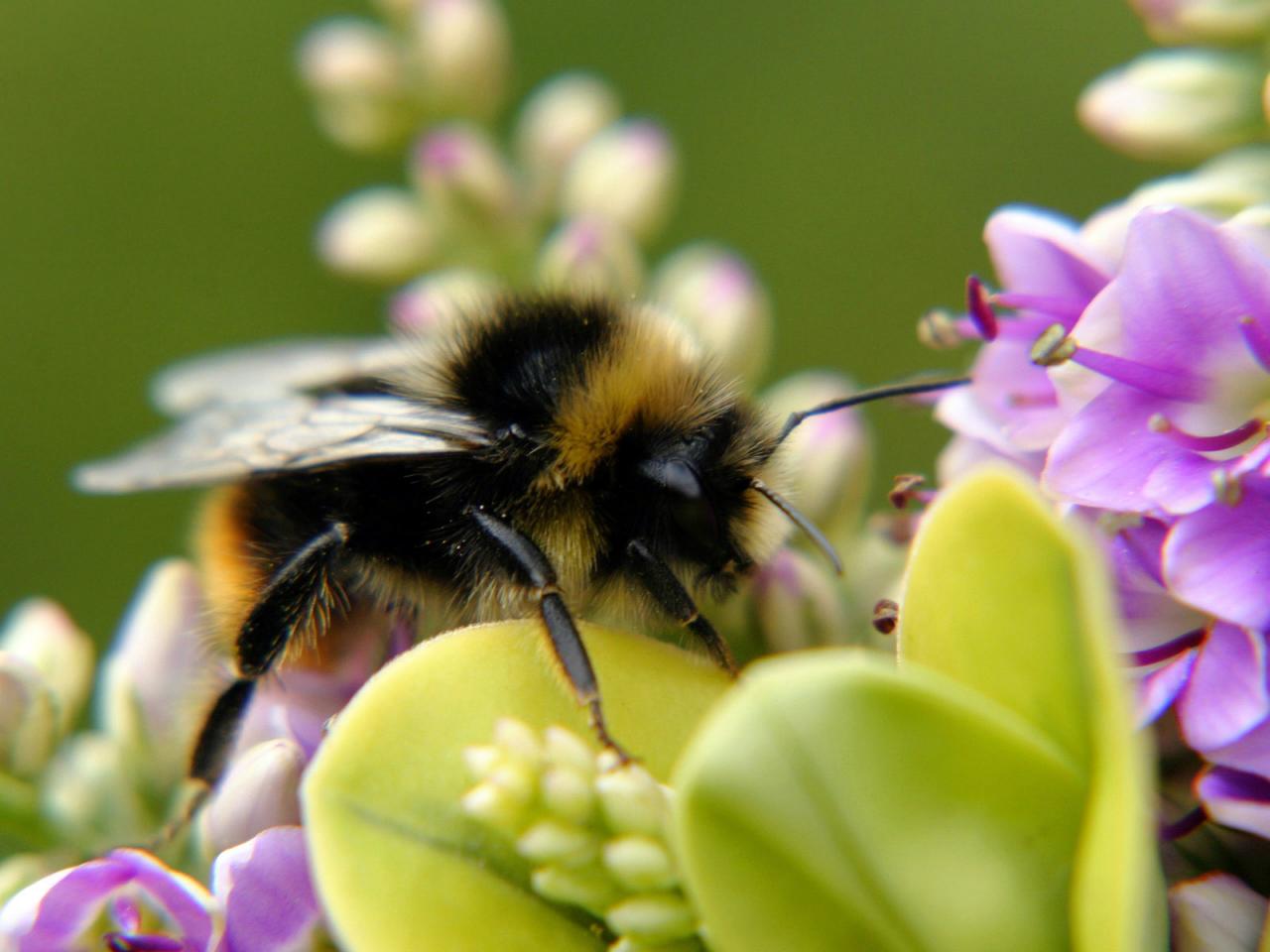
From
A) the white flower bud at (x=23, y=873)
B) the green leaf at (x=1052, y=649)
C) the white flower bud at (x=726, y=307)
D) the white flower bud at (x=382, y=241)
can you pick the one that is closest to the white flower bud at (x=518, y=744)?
the green leaf at (x=1052, y=649)

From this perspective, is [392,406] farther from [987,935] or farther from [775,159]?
[775,159]

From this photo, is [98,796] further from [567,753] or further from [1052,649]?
[1052,649]

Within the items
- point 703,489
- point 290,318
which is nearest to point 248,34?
point 290,318

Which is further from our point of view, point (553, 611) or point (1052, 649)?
point (553, 611)

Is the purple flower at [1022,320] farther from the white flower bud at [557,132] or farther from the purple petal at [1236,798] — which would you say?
the white flower bud at [557,132]

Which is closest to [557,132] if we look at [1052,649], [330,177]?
[1052,649]

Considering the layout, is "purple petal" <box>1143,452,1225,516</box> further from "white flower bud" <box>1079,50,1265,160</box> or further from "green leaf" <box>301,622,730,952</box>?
"white flower bud" <box>1079,50,1265,160</box>
